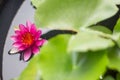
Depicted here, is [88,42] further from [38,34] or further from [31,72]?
[38,34]

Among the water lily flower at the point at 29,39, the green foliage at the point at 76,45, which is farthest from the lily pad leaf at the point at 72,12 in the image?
the water lily flower at the point at 29,39

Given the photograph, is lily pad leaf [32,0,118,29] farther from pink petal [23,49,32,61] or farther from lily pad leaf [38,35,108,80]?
pink petal [23,49,32,61]

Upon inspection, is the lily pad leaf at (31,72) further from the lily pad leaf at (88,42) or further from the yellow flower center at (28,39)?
the yellow flower center at (28,39)

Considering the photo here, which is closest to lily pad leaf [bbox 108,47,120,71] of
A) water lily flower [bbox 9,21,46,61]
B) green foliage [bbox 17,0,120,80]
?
green foliage [bbox 17,0,120,80]

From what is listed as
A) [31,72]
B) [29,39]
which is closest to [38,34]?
[29,39]

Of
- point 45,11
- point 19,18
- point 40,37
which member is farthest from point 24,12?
point 45,11
